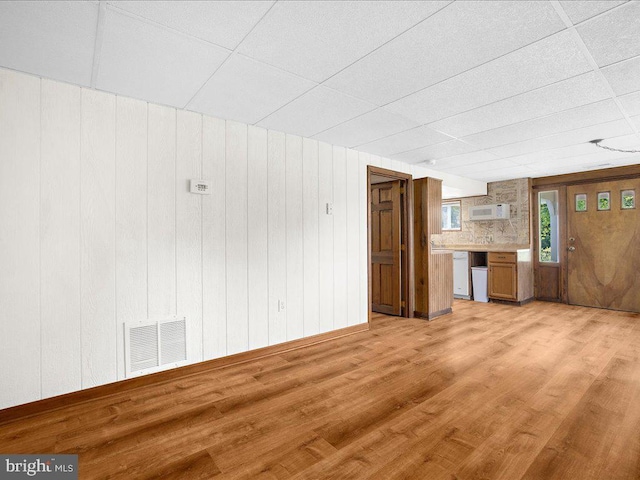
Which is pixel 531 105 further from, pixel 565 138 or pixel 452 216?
pixel 452 216

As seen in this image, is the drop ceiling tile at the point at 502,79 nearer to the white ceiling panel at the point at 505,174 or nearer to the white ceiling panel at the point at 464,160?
the white ceiling panel at the point at 464,160

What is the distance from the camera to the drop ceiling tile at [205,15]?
1618 millimetres

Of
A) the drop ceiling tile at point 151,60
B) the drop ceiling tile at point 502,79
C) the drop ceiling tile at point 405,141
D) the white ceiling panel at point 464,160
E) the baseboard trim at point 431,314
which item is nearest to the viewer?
the drop ceiling tile at point 151,60

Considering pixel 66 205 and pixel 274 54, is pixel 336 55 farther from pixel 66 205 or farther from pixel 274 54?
pixel 66 205

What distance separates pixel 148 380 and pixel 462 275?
5821 mm

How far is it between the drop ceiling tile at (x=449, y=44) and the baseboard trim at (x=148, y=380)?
2.62 metres

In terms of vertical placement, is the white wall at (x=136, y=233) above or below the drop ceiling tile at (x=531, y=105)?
below

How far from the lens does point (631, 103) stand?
2795mm

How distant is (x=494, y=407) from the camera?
227 cm

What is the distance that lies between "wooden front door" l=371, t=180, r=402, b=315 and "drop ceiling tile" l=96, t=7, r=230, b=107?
340 centimetres

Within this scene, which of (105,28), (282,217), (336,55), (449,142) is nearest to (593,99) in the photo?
(449,142)

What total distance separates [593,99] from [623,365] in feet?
7.99

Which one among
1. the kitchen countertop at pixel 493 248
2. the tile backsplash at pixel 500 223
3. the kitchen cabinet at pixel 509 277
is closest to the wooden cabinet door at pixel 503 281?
the kitchen cabinet at pixel 509 277

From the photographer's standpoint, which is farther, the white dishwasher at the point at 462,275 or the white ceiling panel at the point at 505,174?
the white dishwasher at the point at 462,275
